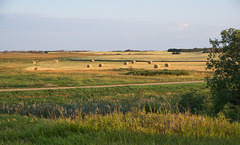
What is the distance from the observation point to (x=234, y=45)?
41.7 feet

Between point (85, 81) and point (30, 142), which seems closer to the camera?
point (30, 142)

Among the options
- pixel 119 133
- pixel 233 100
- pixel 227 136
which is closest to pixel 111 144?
pixel 119 133

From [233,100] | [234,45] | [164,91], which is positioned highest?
[234,45]

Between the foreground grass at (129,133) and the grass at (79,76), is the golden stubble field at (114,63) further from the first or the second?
the foreground grass at (129,133)

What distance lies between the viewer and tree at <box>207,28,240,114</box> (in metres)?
12.4

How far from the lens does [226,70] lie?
1273 centimetres

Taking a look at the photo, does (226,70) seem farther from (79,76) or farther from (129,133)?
(79,76)

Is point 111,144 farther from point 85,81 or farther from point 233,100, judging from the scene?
point 85,81

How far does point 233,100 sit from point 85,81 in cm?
2471

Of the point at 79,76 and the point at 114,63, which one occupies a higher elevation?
the point at 114,63

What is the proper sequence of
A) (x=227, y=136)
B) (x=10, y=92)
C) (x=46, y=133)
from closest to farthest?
(x=227, y=136) → (x=46, y=133) → (x=10, y=92)

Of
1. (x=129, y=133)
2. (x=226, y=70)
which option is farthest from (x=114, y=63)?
(x=129, y=133)

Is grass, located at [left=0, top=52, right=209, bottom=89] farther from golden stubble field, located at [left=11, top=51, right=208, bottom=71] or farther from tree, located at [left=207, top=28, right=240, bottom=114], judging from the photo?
tree, located at [left=207, top=28, right=240, bottom=114]

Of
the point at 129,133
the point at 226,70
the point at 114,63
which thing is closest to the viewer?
the point at 129,133
